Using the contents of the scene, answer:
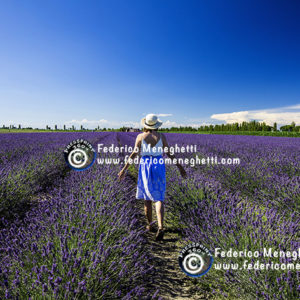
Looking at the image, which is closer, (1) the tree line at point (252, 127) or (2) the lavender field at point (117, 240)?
(2) the lavender field at point (117, 240)

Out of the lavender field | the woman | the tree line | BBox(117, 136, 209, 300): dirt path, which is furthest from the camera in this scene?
the tree line

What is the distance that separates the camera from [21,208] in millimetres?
2777

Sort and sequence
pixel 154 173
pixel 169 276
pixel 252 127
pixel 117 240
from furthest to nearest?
1. pixel 252 127
2. pixel 154 173
3. pixel 169 276
4. pixel 117 240

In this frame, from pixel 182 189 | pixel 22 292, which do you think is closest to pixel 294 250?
pixel 182 189

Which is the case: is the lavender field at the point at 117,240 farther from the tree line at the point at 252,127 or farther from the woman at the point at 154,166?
the tree line at the point at 252,127

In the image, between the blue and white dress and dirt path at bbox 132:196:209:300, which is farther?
the blue and white dress

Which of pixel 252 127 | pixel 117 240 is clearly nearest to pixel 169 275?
pixel 117 240

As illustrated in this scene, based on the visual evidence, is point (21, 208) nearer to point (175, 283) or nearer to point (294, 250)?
point (175, 283)

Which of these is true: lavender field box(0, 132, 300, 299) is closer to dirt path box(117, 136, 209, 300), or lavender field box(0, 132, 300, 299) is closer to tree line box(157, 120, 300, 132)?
dirt path box(117, 136, 209, 300)

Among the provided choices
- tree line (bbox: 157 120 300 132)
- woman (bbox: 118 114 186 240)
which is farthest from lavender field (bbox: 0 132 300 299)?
tree line (bbox: 157 120 300 132)

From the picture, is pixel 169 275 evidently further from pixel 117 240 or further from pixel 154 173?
pixel 154 173

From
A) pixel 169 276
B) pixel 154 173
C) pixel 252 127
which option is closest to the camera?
pixel 169 276

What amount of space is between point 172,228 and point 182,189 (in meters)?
0.57

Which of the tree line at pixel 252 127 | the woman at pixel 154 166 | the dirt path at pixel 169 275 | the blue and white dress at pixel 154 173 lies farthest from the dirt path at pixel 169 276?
the tree line at pixel 252 127
